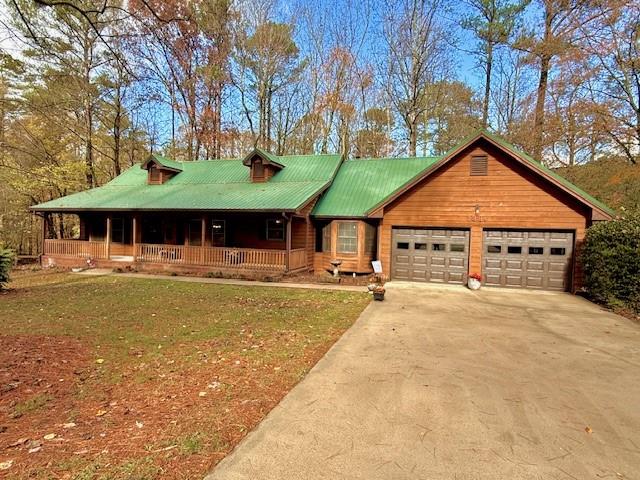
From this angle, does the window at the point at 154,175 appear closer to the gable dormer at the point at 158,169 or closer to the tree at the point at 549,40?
the gable dormer at the point at 158,169

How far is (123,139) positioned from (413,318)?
96.4 feet

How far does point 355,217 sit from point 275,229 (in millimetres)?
4190

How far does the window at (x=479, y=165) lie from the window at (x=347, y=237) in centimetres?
507

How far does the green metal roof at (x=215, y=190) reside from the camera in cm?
1502

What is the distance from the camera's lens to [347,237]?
1494 cm

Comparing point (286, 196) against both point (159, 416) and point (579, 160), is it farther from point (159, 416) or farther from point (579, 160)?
point (579, 160)

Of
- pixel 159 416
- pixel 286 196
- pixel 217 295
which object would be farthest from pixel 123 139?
pixel 159 416

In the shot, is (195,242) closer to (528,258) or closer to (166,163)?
(166,163)

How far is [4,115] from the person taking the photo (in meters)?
9.03

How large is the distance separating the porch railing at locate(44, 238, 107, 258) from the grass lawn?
7.95 metres

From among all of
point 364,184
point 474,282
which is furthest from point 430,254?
point 364,184

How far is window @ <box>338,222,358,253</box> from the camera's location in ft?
48.4

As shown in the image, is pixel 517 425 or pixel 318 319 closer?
pixel 517 425

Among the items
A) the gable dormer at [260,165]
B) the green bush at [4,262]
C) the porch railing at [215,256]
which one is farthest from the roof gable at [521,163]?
the green bush at [4,262]
